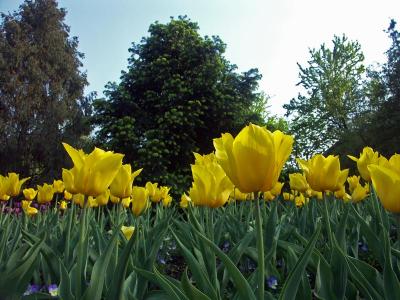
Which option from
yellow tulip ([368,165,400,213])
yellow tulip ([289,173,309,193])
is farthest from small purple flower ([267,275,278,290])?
yellow tulip ([289,173,309,193])

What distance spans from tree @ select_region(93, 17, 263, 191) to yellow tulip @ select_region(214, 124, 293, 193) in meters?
10.8

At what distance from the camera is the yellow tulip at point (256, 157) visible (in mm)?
1023

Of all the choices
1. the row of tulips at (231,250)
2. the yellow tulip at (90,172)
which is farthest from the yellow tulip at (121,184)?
the yellow tulip at (90,172)

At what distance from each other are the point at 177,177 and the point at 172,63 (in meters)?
5.26

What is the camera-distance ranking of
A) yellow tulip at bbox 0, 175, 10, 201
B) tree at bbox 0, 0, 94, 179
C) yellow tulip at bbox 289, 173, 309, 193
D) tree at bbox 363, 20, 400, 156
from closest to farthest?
yellow tulip at bbox 0, 175, 10, 201 → yellow tulip at bbox 289, 173, 309, 193 → tree at bbox 363, 20, 400, 156 → tree at bbox 0, 0, 94, 179

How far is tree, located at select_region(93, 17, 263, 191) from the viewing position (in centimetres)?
1290

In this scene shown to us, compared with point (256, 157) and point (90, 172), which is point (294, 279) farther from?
point (90, 172)

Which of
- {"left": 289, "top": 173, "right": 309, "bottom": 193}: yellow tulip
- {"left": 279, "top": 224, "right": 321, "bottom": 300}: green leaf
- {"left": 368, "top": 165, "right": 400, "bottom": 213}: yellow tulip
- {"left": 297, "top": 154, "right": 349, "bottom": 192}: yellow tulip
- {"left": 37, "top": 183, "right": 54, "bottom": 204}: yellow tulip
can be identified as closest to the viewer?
{"left": 279, "top": 224, "right": 321, "bottom": 300}: green leaf

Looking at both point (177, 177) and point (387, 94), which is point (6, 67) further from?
point (387, 94)

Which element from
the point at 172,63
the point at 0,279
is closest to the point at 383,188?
the point at 0,279

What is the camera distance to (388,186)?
1270 mm

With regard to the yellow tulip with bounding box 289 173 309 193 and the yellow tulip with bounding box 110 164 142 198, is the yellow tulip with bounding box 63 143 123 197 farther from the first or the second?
the yellow tulip with bounding box 289 173 309 193

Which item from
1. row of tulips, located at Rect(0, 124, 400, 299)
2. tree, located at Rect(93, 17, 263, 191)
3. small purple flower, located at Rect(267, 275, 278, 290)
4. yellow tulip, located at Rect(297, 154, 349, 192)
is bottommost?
small purple flower, located at Rect(267, 275, 278, 290)

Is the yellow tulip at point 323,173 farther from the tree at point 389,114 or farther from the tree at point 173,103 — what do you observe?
the tree at point 389,114
